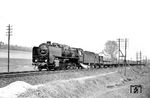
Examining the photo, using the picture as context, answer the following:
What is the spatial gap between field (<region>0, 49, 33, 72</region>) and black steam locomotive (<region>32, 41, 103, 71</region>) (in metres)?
15.3

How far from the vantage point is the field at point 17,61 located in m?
46.9

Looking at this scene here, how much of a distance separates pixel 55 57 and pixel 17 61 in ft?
82.2

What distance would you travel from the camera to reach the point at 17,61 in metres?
52.1

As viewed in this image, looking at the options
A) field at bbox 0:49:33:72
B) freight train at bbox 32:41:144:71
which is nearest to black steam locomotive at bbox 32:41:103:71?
freight train at bbox 32:41:144:71

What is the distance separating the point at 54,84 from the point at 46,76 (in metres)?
1.97

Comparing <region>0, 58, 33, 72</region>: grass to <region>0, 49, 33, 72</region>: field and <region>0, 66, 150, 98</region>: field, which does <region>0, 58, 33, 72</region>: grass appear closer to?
<region>0, 49, 33, 72</region>: field

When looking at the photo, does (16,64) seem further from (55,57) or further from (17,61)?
(55,57)

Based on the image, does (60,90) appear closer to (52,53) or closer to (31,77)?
(31,77)

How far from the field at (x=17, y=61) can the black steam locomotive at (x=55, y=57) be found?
1526cm

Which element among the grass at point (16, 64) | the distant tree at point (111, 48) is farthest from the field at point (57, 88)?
the distant tree at point (111, 48)

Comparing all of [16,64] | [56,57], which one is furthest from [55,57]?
[16,64]

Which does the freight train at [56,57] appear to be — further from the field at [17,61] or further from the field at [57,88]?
the field at [17,61]

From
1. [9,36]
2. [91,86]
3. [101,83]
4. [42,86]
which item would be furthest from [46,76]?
[9,36]

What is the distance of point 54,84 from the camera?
20.0 m
